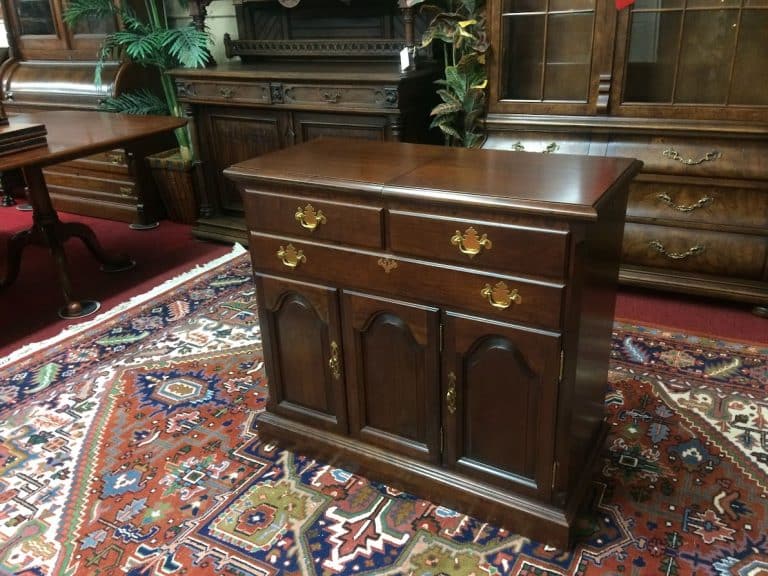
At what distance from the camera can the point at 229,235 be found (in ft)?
12.4

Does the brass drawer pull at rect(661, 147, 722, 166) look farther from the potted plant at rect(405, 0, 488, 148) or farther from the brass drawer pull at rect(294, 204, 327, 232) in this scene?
the brass drawer pull at rect(294, 204, 327, 232)

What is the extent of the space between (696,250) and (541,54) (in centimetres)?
111

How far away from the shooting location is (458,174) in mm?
1608

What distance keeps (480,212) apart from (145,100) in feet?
10.9

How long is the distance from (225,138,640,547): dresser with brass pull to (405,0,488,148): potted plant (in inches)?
47.4

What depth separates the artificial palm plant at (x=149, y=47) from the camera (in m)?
3.70

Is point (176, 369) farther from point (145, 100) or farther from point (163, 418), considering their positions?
point (145, 100)

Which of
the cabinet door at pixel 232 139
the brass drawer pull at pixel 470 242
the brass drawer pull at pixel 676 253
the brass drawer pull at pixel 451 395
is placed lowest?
the brass drawer pull at pixel 676 253

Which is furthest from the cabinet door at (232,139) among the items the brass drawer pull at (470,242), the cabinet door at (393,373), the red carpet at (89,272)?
the brass drawer pull at (470,242)

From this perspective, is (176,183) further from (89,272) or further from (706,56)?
(706,56)

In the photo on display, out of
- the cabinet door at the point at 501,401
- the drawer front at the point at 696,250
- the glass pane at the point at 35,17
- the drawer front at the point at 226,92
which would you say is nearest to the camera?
the cabinet door at the point at 501,401

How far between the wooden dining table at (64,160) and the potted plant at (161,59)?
0.54 meters

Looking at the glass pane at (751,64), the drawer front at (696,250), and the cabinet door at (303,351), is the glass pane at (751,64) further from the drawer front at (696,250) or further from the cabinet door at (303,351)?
the cabinet door at (303,351)

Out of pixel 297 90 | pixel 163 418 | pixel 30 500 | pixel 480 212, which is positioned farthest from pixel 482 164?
pixel 297 90
